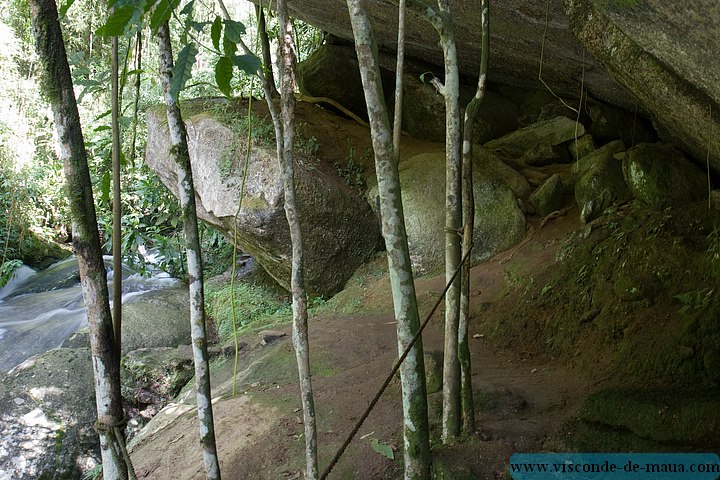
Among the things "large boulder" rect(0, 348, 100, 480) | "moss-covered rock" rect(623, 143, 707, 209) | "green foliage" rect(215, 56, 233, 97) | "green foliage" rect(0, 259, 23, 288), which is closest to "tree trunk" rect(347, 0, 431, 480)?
Answer: "green foliage" rect(215, 56, 233, 97)

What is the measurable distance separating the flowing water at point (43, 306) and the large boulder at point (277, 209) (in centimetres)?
293

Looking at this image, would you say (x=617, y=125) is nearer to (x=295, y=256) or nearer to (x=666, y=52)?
(x=666, y=52)

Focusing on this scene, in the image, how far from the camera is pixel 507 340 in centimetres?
643

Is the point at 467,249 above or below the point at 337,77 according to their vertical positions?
below

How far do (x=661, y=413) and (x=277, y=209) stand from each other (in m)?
5.69

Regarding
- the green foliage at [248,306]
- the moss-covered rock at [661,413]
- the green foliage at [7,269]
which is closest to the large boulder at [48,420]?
the green foliage at [248,306]

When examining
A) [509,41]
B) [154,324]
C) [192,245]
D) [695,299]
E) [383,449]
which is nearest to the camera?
[192,245]

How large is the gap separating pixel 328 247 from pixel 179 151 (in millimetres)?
5952

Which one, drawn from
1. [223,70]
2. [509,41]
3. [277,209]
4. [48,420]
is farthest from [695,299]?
[48,420]

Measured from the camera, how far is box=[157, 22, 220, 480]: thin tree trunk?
3.08 m

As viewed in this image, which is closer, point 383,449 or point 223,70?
point 223,70

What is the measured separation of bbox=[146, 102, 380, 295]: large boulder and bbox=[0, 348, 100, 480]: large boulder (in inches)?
111

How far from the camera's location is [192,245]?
3.21 m

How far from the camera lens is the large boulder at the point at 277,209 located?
8.68 meters
